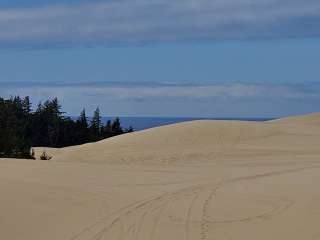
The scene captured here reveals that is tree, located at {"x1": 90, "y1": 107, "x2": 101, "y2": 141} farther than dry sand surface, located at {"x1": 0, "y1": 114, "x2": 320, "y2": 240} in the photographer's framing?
Yes

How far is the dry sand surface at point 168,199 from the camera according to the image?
1045cm

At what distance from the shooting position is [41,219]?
11.4 meters

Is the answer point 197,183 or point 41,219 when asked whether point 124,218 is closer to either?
point 41,219

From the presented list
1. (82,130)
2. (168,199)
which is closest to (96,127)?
(82,130)

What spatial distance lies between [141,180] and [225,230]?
557 cm

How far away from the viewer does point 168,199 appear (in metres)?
12.9

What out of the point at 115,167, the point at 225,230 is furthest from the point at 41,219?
the point at 115,167

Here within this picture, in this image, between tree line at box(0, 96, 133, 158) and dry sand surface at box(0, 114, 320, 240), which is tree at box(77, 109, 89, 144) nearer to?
tree line at box(0, 96, 133, 158)

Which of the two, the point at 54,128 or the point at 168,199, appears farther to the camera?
the point at 54,128

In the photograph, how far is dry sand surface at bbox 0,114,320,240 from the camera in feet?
34.3

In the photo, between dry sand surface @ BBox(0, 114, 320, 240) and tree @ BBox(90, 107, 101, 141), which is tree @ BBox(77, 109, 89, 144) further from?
dry sand surface @ BBox(0, 114, 320, 240)

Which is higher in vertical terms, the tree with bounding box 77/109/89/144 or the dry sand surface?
the tree with bounding box 77/109/89/144

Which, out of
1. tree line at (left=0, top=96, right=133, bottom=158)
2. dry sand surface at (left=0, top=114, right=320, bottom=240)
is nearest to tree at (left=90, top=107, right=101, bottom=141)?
tree line at (left=0, top=96, right=133, bottom=158)

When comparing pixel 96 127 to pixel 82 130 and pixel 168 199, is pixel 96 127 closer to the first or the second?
pixel 82 130
